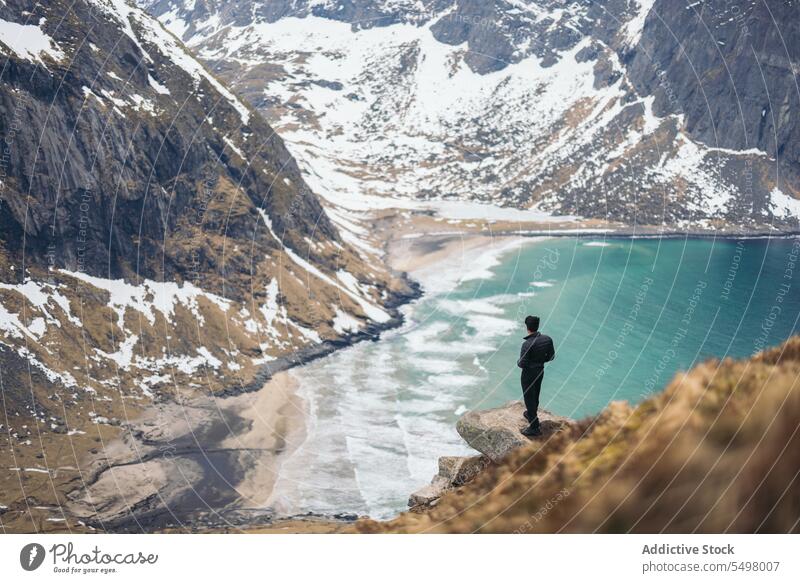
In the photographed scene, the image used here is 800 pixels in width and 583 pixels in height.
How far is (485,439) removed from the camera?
18094 mm

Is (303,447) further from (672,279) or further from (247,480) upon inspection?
(672,279)

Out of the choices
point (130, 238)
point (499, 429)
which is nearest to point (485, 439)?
point (499, 429)

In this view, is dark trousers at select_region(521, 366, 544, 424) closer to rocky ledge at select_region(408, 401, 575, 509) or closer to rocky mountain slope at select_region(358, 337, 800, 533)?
rocky ledge at select_region(408, 401, 575, 509)

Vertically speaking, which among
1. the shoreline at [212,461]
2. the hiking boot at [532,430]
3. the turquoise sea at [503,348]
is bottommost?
the shoreline at [212,461]

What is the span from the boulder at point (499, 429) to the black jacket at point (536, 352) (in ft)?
5.82

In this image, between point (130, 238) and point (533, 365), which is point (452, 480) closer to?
point (533, 365)

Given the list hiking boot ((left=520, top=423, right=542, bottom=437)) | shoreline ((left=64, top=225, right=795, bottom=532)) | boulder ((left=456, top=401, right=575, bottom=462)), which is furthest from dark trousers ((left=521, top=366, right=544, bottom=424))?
shoreline ((left=64, top=225, right=795, bottom=532))

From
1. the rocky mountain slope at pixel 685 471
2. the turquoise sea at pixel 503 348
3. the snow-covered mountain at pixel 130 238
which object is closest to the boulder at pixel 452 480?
the rocky mountain slope at pixel 685 471

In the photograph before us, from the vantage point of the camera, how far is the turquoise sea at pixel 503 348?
2479 inches

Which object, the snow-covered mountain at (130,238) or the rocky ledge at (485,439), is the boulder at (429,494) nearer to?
the rocky ledge at (485,439)

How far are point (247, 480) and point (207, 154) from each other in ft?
178

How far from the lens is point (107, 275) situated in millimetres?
76000

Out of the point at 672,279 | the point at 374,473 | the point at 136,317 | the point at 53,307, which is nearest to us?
the point at 374,473
